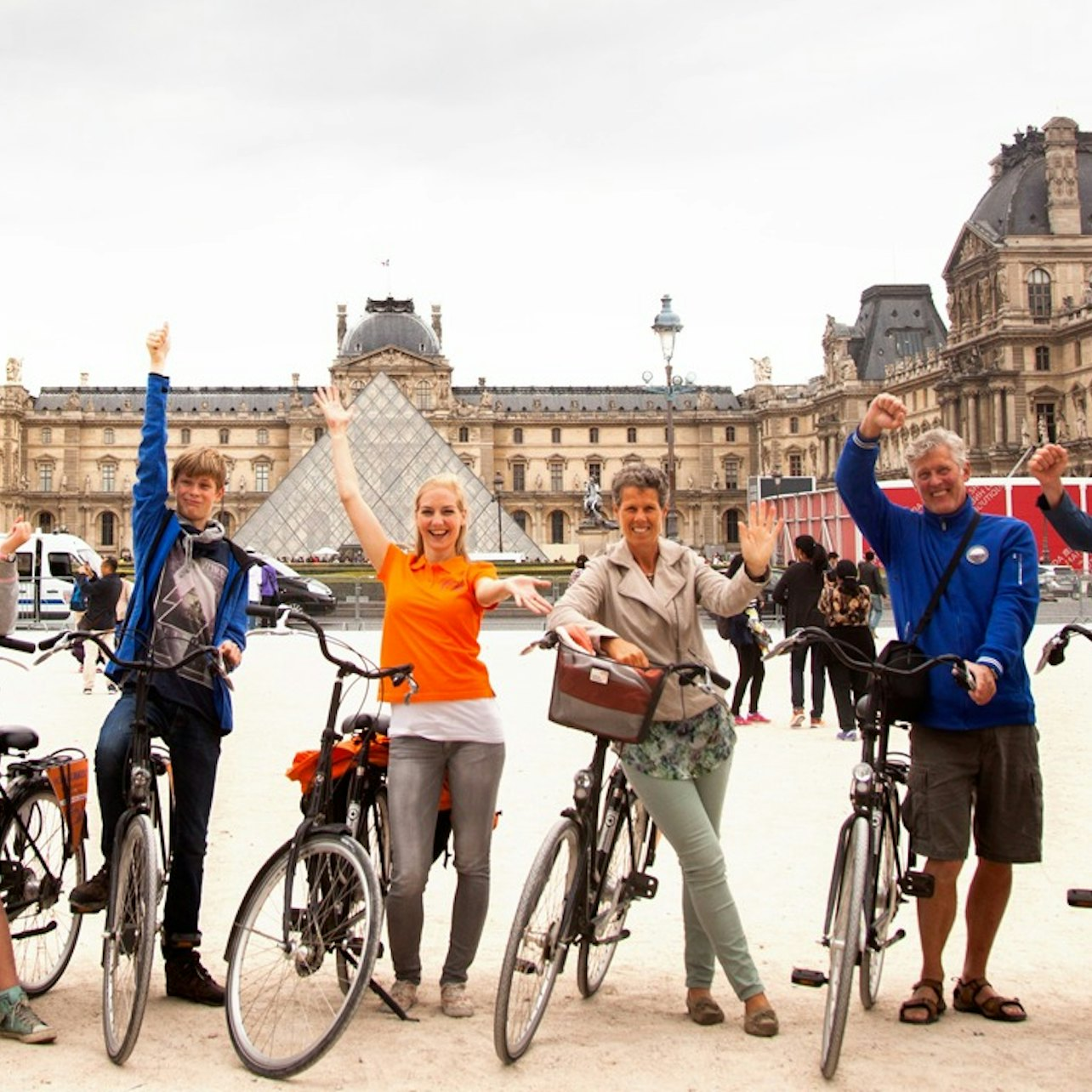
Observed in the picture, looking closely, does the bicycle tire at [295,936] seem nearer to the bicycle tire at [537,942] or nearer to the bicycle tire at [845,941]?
the bicycle tire at [537,942]

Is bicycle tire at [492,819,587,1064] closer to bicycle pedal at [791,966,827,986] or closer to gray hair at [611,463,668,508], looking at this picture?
bicycle pedal at [791,966,827,986]

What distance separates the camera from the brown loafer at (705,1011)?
3.79 metres

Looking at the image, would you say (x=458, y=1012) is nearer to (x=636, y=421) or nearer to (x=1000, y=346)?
(x=1000, y=346)

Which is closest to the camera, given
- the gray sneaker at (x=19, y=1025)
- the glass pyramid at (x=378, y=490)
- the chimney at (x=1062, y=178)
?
the gray sneaker at (x=19, y=1025)

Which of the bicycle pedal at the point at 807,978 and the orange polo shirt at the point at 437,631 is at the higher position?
the orange polo shirt at the point at 437,631

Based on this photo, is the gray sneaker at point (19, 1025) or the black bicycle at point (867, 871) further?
the gray sneaker at point (19, 1025)

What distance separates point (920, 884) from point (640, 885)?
749 mm

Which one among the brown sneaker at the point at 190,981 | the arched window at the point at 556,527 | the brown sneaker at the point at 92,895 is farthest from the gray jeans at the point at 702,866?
the arched window at the point at 556,527

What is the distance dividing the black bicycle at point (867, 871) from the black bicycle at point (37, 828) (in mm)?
2002

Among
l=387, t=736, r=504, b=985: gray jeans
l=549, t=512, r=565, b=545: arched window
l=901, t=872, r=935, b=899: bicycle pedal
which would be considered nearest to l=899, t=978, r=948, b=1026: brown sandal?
l=901, t=872, r=935, b=899: bicycle pedal

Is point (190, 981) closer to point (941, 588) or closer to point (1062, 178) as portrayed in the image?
point (941, 588)

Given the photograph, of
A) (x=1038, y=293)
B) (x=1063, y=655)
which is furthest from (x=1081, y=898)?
(x=1038, y=293)

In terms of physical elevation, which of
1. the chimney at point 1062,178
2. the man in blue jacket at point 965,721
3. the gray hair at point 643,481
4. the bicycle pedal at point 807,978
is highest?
the chimney at point 1062,178

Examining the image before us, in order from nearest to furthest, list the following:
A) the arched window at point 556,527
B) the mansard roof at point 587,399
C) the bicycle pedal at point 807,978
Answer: the bicycle pedal at point 807,978 → the arched window at point 556,527 → the mansard roof at point 587,399
